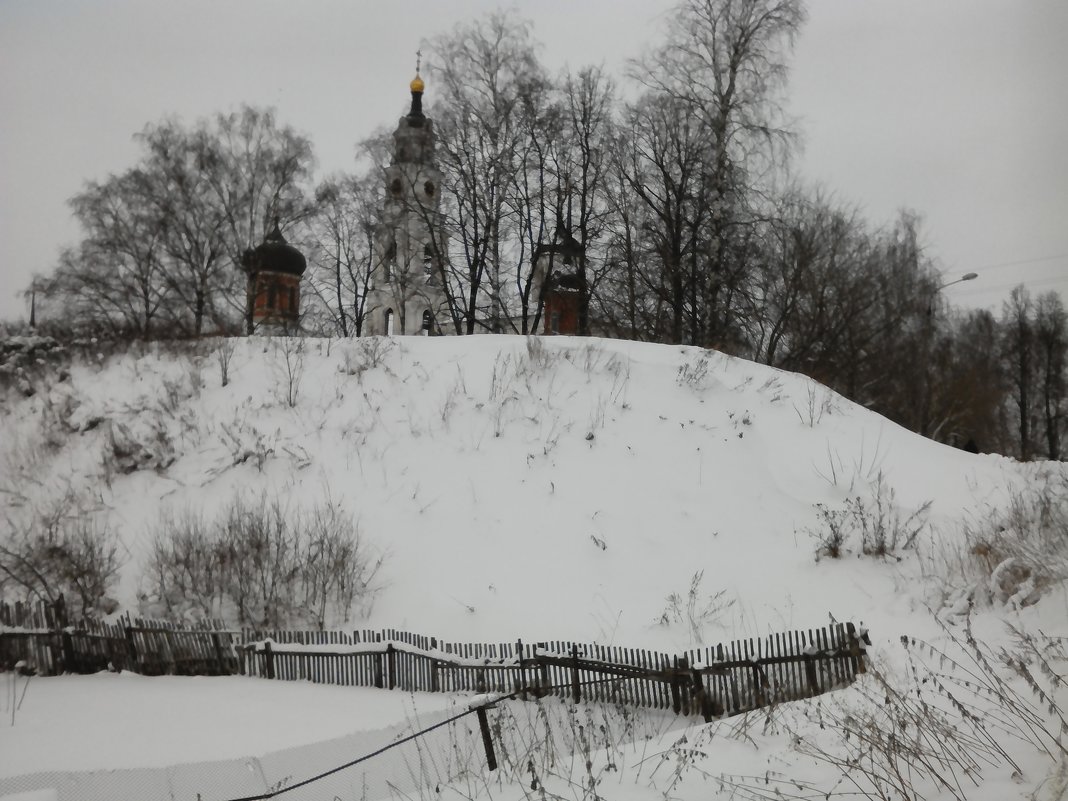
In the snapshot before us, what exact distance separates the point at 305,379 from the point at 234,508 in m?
4.36

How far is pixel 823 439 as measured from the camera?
43.6ft

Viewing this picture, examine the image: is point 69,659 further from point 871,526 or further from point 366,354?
point 871,526

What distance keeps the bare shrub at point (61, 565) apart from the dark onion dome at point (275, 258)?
47.6 ft

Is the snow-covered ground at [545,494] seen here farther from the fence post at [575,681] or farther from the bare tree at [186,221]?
the bare tree at [186,221]

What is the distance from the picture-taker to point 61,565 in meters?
11.3

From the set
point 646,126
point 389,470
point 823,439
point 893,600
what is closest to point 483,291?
point 646,126

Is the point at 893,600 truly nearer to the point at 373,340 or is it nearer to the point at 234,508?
the point at 234,508

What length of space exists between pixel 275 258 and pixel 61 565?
18.8 m

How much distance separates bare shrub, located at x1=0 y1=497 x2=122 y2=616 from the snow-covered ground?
39 cm

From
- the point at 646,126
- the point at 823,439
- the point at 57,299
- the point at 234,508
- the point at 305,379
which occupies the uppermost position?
the point at 646,126

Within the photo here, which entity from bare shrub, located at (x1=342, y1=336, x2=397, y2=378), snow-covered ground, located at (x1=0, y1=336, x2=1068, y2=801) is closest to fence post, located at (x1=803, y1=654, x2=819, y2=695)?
snow-covered ground, located at (x1=0, y1=336, x2=1068, y2=801)

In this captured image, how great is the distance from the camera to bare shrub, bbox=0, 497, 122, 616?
36.2ft

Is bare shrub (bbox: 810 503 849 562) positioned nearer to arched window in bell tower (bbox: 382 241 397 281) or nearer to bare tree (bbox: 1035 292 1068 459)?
bare tree (bbox: 1035 292 1068 459)

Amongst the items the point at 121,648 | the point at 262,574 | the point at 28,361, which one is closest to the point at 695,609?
the point at 262,574
